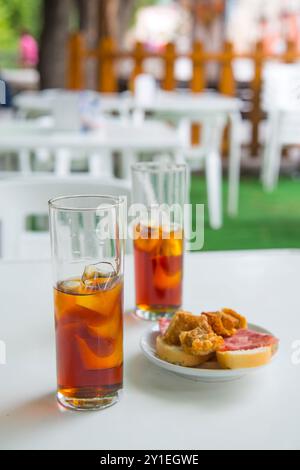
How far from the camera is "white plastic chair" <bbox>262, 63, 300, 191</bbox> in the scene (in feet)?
15.1

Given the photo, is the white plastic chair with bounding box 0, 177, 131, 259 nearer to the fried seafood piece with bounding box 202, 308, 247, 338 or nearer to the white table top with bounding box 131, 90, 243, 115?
the fried seafood piece with bounding box 202, 308, 247, 338

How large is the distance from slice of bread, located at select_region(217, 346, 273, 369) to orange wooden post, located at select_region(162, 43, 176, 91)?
5273 millimetres

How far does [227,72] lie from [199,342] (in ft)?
17.4

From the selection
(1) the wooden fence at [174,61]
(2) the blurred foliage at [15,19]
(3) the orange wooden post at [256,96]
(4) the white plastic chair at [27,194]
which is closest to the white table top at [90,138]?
(4) the white plastic chair at [27,194]

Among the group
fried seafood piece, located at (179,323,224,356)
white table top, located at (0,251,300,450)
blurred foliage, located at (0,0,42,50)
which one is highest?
blurred foliage, located at (0,0,42,50)

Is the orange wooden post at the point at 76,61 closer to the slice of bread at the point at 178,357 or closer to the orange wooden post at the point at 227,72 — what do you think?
the orange wooden post at the point at 227,72

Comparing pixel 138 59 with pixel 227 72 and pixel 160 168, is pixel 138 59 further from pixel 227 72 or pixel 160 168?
pixel 160 168

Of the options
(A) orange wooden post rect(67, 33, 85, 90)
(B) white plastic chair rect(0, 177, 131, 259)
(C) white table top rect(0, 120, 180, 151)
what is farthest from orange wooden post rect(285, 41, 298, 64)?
(B) white plastic chair rect(0, 177, 131, 259)

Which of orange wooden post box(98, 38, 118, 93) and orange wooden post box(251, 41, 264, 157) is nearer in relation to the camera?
orange wooden post box(251, 41, 264, 157)

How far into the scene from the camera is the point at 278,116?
15.3 feet

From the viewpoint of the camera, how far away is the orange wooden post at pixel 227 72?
5.63 meters

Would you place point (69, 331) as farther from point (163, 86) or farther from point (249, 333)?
point (163, 86)

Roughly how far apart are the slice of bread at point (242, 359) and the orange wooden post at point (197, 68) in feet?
17.2

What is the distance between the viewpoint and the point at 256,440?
54 centimetres
